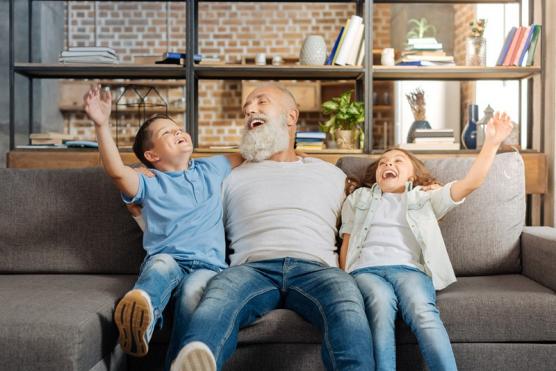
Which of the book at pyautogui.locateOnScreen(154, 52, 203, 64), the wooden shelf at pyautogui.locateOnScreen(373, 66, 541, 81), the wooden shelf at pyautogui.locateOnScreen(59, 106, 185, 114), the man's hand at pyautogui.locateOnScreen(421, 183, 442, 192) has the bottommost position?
the man's hand at pyautogui.locateOnScreen(421, 183, 442, 192)

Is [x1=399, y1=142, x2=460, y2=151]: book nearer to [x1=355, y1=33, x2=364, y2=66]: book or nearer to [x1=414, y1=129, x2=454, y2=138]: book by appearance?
[x1=414, y1=129, x2=454, y2=138]: book

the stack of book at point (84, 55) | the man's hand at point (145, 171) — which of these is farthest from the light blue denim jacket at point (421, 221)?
the stack of book at point (84, 55)

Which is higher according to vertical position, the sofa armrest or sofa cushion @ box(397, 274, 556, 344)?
the sofa armrest

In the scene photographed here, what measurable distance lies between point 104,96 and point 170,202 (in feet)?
1.31

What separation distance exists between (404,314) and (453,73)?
6.71 ft

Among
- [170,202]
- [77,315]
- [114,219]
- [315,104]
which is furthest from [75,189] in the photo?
[315,104]

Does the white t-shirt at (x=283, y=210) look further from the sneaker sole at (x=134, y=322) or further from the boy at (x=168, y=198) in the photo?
the sneaker sole at (x=134, y=322)

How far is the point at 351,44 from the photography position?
3393mm

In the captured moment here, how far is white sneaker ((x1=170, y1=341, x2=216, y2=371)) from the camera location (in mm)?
1514

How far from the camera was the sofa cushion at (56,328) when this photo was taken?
5.07ft

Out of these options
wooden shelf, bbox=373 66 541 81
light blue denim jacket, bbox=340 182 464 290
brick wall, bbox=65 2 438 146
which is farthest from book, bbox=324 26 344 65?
brick wall, bbox=65 2 438 146

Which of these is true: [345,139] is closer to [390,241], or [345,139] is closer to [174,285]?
[390,241]

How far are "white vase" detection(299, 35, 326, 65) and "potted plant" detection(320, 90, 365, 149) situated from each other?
238 millimetres

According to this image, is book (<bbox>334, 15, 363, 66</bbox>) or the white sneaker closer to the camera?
the white sneaker
